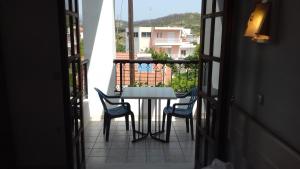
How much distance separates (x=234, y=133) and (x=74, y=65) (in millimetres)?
1607

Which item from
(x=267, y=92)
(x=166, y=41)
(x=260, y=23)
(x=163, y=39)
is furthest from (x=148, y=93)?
(x=166, y=41)

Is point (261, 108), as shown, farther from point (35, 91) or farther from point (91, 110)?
point (91, 110)

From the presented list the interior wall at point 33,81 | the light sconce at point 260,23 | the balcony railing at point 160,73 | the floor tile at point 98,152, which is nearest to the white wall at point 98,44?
the balcony railing at point 160,73

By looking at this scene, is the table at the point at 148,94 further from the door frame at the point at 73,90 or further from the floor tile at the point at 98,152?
the door frame at the point at 73,90

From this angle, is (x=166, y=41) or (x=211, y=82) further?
(x=166, y=41)

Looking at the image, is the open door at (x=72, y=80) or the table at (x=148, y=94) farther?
the table at (x=148, y=94)

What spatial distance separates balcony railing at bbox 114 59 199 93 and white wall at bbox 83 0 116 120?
0.28 metres

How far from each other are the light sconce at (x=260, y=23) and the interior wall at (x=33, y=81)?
173 centimetres

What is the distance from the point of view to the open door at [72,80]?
2.39 m

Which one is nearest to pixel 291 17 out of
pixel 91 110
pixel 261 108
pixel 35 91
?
pixel 261 108

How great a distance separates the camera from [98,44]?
482cm

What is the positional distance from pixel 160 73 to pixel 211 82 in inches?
106

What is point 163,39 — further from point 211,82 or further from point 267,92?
point 267,92

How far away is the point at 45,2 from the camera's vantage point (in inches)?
99.7
